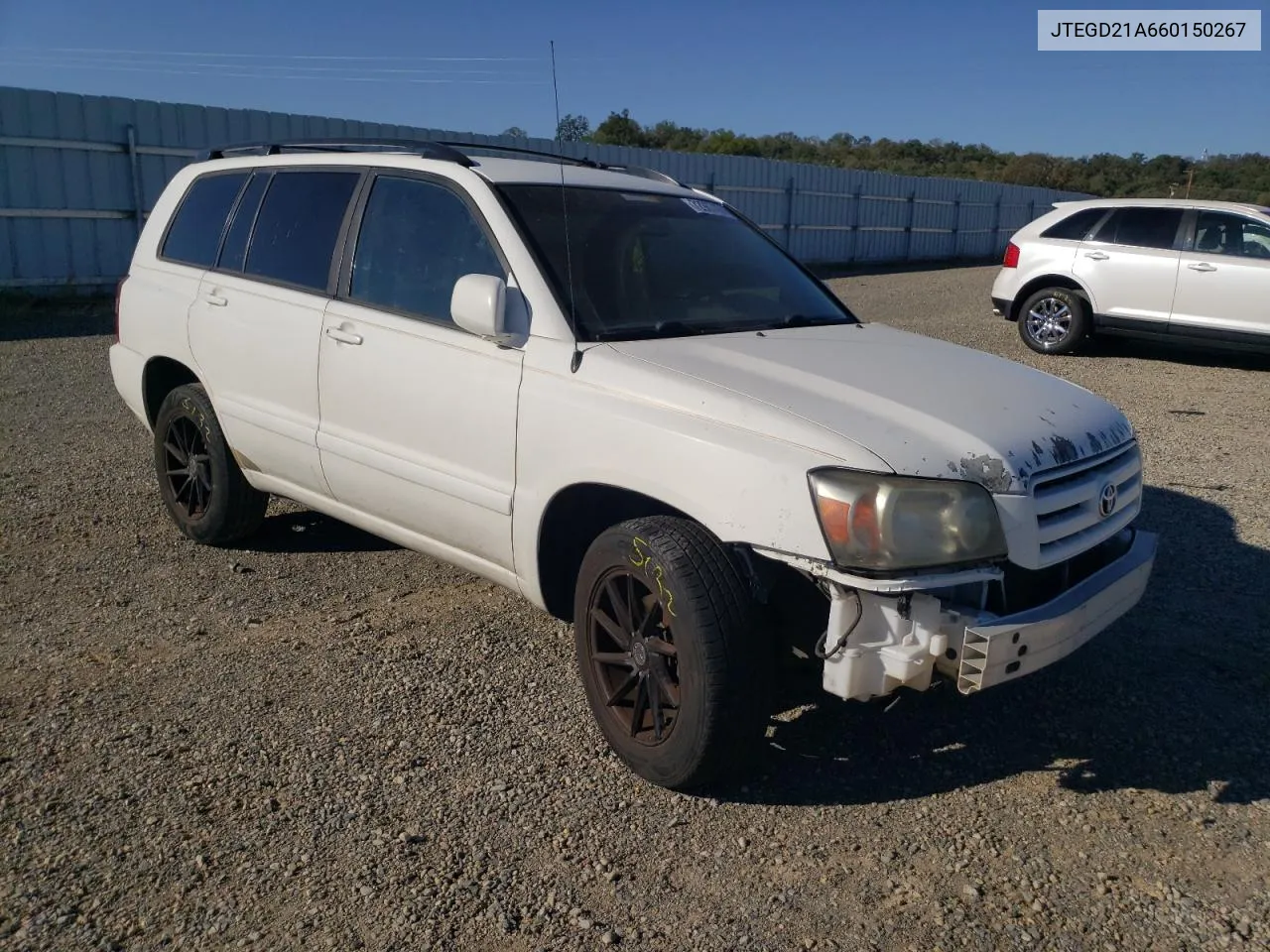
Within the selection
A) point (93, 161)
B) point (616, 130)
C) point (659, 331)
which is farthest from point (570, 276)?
point (616, 130)

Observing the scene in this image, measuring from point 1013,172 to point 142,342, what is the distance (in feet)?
212

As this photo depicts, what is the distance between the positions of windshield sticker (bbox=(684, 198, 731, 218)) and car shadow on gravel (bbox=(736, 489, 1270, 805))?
2.10 m

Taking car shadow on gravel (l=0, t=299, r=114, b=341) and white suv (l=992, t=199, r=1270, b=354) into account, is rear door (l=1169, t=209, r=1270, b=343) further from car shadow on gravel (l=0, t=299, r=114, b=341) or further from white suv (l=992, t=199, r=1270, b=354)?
car shadow on gravel (l=0, t=299, r=114, b=341)

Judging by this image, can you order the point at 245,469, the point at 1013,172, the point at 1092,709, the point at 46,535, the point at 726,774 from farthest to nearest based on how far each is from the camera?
the point at 1013,172 < the point at 46,535 < the point at 245,469 < the point at 1092,709 < the point at 726,774

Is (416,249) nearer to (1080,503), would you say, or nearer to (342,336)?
(342,336)

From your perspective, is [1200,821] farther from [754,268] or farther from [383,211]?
[383,211]

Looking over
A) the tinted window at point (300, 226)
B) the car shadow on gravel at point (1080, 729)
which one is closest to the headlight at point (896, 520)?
the car shadow on gravel at point (1080, 729)

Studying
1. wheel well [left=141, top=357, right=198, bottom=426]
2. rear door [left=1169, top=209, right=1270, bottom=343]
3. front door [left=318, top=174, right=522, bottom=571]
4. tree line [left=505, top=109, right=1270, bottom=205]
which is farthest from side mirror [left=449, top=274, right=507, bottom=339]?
tree line [left=505, top=109, right=1270, bottom=205]

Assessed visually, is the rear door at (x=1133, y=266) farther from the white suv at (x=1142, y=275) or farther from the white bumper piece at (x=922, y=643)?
the white bumper piece at (x=922, y=643)

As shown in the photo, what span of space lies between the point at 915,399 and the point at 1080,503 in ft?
1.89

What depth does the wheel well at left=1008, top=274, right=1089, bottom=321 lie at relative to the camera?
1153 centimetres

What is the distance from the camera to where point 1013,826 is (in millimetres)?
3094

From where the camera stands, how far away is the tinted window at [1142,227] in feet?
36.1

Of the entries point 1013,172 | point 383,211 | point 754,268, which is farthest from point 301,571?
point 1013,172
